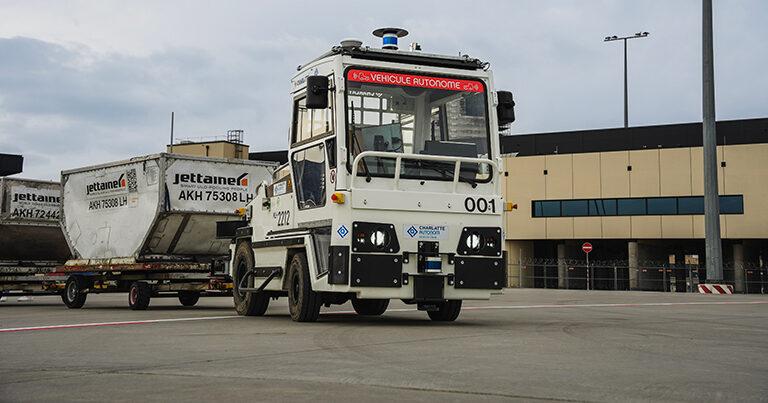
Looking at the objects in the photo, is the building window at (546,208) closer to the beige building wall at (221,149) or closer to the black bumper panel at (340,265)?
the beige building wall at (221,149)

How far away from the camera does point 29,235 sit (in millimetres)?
24453

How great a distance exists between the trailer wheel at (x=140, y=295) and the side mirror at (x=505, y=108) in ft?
29.9

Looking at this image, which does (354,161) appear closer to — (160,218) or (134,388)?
(134,388)

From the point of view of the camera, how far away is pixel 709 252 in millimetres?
34156

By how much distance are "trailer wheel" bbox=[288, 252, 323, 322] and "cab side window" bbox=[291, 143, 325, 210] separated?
0.84 m

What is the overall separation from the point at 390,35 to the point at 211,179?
7.83 metres

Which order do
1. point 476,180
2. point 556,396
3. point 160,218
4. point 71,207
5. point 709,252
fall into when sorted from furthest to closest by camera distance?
1. point 709,252
2. point 71,207
3. point 160,218
4. point 476,180
5. point 556,396

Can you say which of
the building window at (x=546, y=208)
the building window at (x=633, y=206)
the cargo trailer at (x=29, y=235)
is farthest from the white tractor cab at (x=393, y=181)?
the building window at (x=546, y=208)

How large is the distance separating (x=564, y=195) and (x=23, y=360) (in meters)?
46.6

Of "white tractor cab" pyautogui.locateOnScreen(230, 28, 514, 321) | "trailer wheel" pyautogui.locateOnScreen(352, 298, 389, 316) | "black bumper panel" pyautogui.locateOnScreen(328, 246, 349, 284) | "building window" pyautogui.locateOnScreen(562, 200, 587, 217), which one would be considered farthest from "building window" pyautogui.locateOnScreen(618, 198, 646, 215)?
"black bumper panel" pyautogui.locateOnScreen(328, 246, 349, 284)

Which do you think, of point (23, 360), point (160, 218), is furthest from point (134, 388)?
point (160, 218)

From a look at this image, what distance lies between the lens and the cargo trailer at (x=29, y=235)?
23625mm

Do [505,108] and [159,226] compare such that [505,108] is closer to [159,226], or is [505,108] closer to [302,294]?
[302,294]

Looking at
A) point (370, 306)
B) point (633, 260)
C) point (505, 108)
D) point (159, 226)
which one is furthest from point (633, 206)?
point (505, 108)
